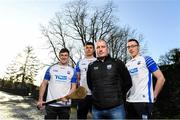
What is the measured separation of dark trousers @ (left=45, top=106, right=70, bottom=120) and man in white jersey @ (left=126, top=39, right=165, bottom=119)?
1.46m

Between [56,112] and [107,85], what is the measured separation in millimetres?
1856

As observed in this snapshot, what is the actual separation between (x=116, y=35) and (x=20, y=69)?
29.0 metres

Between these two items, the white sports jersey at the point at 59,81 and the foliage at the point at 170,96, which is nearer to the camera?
the white sports jersey at the point at 59,81

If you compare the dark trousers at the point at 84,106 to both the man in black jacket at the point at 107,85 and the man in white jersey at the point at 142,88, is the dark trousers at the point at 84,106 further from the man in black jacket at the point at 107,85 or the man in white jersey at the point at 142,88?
the man in black jacket at the point at 107,85

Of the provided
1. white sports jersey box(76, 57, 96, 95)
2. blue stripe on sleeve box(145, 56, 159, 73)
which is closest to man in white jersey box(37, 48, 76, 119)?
white sports jersey box(76, 57, 96, 95)

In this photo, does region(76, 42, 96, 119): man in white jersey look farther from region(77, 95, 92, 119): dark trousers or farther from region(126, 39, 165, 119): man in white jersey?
region(126, 39, 165, 119): man in white jersey

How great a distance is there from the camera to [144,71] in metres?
5.96

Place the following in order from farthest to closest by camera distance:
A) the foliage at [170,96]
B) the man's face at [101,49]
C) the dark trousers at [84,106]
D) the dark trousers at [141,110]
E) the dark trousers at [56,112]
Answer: the foliage at [170,96] < the dark trousers at [84,106] < the dark trousers at [56,112] < the dark trousers at [141,110] < the man's face at [101,49]

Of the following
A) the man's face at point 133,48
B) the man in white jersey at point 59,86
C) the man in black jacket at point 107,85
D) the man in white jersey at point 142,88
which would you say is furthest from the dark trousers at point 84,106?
the man's face at point 133,48

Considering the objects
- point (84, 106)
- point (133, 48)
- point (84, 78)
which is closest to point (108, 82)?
point (133, 48)

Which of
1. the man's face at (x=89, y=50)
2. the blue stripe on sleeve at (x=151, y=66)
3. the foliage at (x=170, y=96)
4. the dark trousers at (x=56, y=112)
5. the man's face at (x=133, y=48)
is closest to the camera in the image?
the blue stripe on sleeve at (x=151, y=66)

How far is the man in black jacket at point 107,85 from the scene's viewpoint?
17.5 ft

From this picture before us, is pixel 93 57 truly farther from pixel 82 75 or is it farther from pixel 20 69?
pixel 20 69

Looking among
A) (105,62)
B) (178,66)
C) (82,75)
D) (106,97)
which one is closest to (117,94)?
(106,97)
